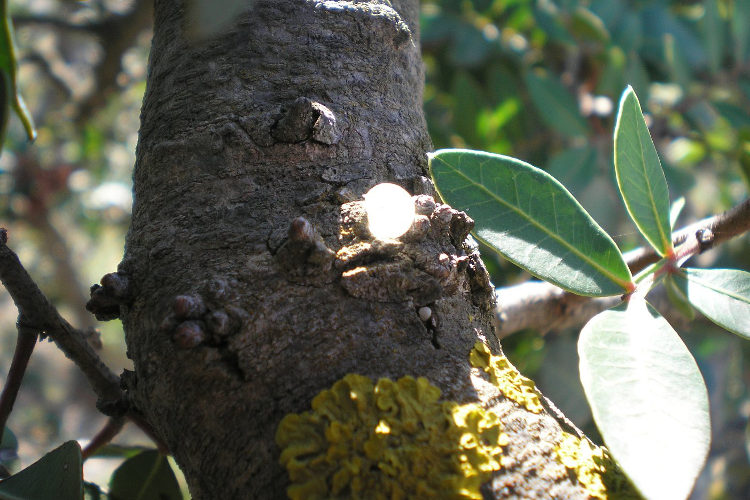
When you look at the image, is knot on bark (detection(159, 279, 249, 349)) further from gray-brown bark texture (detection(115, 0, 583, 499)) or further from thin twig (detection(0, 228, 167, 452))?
→ thin twig (detection(0, 228, 167, 452))

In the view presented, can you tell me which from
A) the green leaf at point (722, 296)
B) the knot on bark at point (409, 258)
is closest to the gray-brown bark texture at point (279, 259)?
the knot on bark at point (409, 258)

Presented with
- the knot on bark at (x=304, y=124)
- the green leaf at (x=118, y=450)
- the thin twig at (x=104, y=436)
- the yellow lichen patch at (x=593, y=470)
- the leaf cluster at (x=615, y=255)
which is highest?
the knot on bark at (x=304, y=124)

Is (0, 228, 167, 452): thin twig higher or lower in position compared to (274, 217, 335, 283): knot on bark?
lower

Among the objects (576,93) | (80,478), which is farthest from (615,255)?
(576,93)

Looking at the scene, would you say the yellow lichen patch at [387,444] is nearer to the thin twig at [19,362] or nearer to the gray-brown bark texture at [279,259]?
the gray-brown bark texture at [279,259]

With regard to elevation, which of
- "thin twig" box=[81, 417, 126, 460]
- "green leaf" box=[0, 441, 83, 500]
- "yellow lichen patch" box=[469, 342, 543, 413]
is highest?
"yellow lichen patch" box=[469, 342, 543, 413]

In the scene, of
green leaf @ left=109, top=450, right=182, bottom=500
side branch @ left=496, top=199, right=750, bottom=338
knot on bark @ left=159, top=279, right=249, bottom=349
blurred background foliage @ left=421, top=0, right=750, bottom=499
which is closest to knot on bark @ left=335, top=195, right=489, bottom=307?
knot on bark @ left=159, top=279, right=249, bottom=349

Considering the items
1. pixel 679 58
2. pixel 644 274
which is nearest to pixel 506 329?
pixel 644 274
